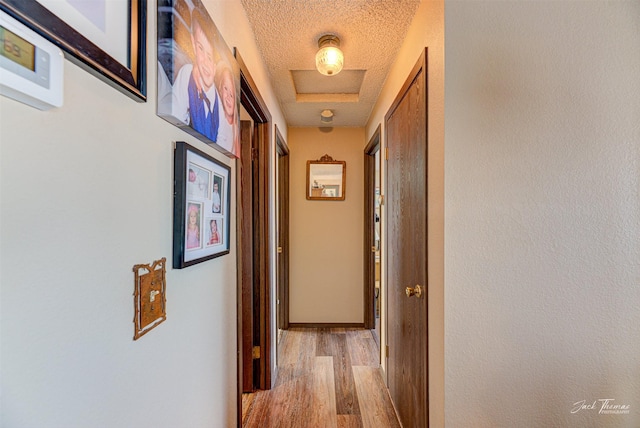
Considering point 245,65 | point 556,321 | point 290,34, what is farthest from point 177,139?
point 556,321

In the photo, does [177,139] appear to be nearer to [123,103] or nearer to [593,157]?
[123,103]

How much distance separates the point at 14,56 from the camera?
0.36 m

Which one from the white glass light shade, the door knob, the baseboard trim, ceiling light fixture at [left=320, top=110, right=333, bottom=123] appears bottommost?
the baseboard trim

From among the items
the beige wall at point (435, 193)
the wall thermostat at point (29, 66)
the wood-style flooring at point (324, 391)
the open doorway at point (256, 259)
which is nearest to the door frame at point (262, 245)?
the open doorway at point (256, 259)

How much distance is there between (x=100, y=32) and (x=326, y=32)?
4.50 ft

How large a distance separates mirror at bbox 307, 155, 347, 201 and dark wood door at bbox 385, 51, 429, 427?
1.17 m

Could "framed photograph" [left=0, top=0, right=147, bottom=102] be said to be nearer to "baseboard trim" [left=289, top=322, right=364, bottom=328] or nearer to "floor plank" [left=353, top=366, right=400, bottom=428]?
"floor plank" [left=353, top=366, right=400, bottom=428]

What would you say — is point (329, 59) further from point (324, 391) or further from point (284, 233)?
point (324, 391)

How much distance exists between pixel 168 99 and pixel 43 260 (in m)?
0.47

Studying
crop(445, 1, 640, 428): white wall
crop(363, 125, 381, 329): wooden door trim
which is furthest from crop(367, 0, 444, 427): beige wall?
crop(363, 125, 381, 329): wooden door trim

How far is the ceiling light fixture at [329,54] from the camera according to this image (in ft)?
5.38

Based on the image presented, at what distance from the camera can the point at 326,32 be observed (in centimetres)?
161

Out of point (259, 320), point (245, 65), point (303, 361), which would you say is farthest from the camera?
point (303, 361)

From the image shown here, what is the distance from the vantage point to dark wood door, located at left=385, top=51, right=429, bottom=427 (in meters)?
1.32
